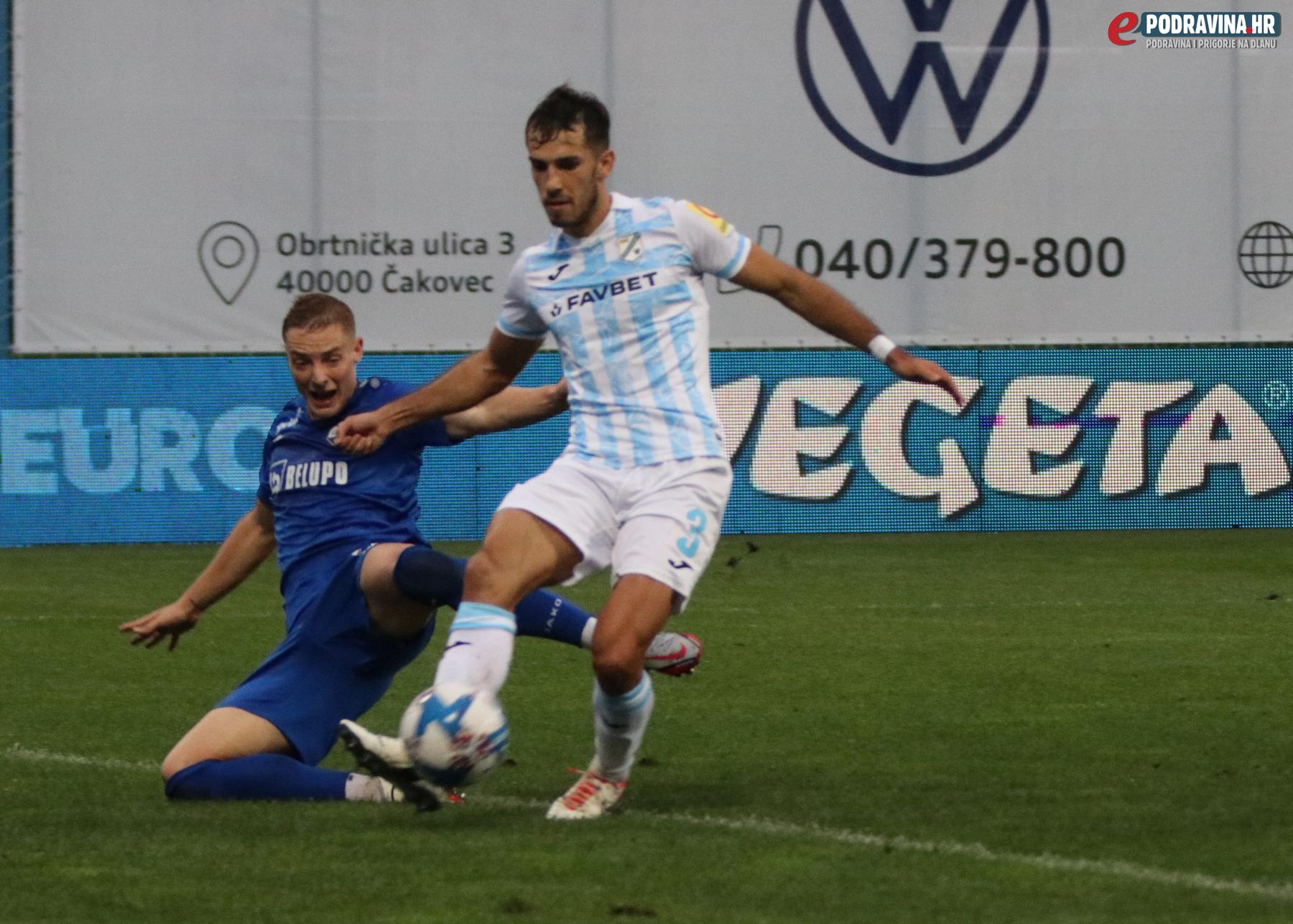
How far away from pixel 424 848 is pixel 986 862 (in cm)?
122

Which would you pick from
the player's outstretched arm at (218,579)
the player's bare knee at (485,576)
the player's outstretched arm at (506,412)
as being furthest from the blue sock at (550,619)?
the player's bare knee at (485,576)

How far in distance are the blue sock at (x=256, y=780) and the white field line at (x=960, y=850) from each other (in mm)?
393

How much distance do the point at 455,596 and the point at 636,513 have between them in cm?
63

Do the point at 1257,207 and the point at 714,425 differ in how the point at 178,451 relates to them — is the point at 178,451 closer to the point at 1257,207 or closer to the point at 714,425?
the point at 1257,207

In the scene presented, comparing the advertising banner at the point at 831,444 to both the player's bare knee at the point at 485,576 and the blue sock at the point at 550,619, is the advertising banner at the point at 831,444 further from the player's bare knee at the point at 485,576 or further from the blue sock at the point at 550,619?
the player's bare knee at the point at 485,576

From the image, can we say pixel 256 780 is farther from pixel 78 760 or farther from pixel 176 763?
pixel 78 760

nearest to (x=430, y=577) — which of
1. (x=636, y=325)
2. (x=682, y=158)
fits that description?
(x=636, y=325)

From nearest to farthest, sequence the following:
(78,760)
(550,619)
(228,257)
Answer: (550,619)
(78,760)
(228,257)

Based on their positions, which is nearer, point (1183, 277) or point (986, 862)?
point (986, 862)

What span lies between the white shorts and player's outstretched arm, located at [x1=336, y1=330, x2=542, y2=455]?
376 millimetres

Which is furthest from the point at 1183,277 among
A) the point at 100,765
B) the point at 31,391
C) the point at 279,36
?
the point at 100,765

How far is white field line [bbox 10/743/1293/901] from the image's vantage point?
4.45 m

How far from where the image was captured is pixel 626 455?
5406 millimetres

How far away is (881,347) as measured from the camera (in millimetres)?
5520
